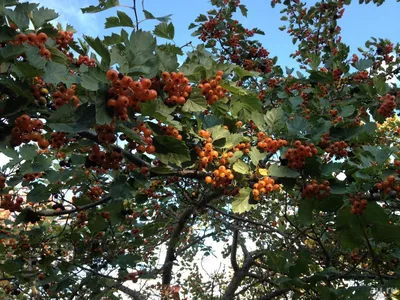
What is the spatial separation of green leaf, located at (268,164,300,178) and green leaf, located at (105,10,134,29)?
1403 millimetres

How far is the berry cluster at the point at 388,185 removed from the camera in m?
2.48

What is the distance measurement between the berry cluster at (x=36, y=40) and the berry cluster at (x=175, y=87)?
0.68 metres

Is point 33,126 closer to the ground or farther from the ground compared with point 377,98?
closer to the ground

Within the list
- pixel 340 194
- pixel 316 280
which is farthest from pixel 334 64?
pixel 316 280

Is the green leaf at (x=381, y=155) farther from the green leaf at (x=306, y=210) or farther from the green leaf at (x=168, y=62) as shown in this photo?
the green leaf at (x=168, y=62)

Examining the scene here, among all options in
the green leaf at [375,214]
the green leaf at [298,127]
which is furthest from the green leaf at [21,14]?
the green leaf at [375,214]

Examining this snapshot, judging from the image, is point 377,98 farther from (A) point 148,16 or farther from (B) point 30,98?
(B) point 30,98

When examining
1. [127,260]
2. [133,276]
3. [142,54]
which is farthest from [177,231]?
[142,54]

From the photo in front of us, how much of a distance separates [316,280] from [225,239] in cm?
511

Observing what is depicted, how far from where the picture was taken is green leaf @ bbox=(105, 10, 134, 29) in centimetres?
241

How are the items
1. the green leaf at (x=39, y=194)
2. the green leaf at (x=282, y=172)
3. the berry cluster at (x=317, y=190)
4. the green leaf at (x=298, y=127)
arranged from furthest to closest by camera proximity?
the green leaf at (x=39, y=194), the green leaf at (x=298, y=127), the berry cluster at (x=317, y=190), the green leaf at (x=282, y=172)

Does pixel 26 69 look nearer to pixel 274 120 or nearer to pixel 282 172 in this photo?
pixel 282 172

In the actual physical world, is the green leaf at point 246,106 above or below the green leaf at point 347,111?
below

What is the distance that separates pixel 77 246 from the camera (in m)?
4.34
